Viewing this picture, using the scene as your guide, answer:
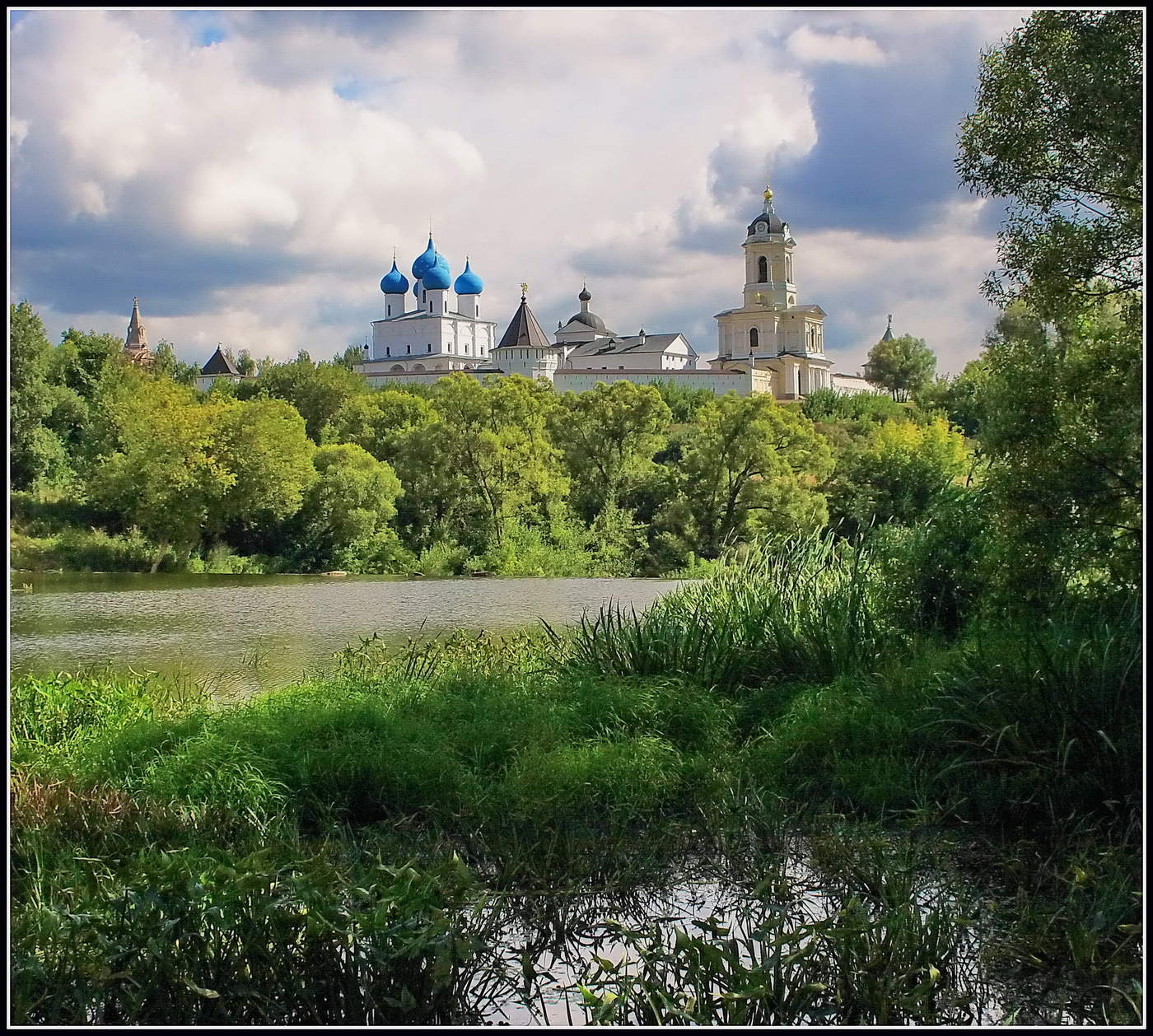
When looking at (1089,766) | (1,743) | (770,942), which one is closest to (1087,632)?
(1089,766)

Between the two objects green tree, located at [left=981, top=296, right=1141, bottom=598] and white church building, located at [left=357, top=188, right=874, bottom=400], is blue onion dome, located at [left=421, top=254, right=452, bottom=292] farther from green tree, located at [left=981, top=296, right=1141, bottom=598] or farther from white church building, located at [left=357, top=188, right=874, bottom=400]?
green tree, located at [left=981, top=296, right=1141, bottom=598]

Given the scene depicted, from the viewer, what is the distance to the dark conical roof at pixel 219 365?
45969 millimetres

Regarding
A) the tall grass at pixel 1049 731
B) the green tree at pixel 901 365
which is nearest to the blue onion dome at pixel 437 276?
the green tree at pixel 901 365

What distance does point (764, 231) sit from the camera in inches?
2010

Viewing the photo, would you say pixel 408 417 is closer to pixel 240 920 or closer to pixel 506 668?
pixel 506 668

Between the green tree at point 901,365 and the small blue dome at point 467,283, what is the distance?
2371cm

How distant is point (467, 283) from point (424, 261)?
268 cm

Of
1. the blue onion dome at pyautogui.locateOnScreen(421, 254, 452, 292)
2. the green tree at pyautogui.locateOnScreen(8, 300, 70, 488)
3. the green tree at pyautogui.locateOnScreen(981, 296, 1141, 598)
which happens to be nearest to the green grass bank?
the green tree at pyautogui.locateOnScreen(981, 296, 1141, 598)

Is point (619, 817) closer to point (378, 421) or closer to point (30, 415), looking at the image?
point (30, 415)

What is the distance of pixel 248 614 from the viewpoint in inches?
525

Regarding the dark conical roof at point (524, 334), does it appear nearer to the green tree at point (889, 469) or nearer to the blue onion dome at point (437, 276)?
the blue onion dome at point (437, 276)

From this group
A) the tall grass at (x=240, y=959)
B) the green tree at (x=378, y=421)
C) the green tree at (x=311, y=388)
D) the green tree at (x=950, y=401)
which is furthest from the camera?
the green tree at (x=311, y=388)

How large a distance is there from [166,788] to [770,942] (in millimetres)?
2495

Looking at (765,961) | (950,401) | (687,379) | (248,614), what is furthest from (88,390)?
(687,379)
